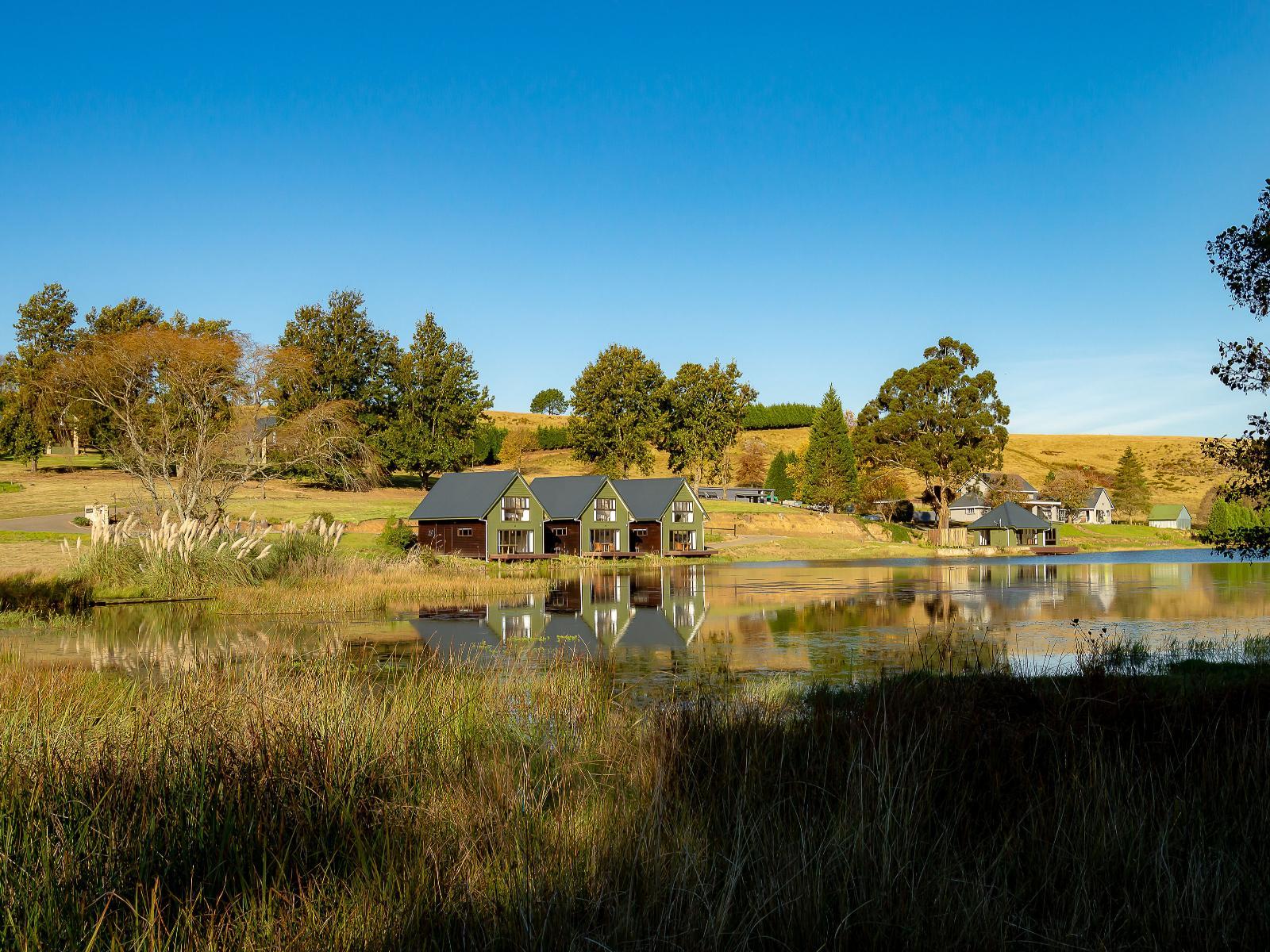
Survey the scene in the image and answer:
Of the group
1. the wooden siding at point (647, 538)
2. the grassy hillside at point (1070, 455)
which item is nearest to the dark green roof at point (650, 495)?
the wooden siding at point (647, 538)

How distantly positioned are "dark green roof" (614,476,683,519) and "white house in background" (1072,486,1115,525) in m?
51.8

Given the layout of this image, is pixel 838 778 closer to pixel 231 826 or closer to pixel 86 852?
pixel 231 826

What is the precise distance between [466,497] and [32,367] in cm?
3380

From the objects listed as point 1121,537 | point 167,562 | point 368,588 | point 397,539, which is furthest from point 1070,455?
point 167,562

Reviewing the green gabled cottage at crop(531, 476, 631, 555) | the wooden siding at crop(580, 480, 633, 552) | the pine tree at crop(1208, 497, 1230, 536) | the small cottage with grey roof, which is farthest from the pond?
the small cottage with grey roof

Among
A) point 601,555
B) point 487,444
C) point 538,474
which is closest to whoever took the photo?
point 601,555

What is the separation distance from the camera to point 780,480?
299ft

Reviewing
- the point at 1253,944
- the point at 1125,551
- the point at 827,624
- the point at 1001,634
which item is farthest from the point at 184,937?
the point at 1125,551

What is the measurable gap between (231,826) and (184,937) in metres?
1.15

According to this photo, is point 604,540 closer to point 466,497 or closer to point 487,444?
point 466,497

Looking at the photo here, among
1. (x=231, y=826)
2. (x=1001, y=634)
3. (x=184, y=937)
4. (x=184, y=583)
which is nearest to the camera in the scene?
(x=184, y=937)

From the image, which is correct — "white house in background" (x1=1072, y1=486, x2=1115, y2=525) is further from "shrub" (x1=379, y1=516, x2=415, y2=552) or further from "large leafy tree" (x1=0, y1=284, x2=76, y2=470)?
"large leafy tree" (x1=0, y1=284, x2=76, y2=470)

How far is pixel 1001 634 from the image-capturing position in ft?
61.7

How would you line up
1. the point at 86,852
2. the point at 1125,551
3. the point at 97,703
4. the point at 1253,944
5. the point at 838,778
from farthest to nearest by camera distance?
the point at 1125,551 → the point at 97,703 → the point at 838,778 → the point at 86,852 → the point at 1253,944
